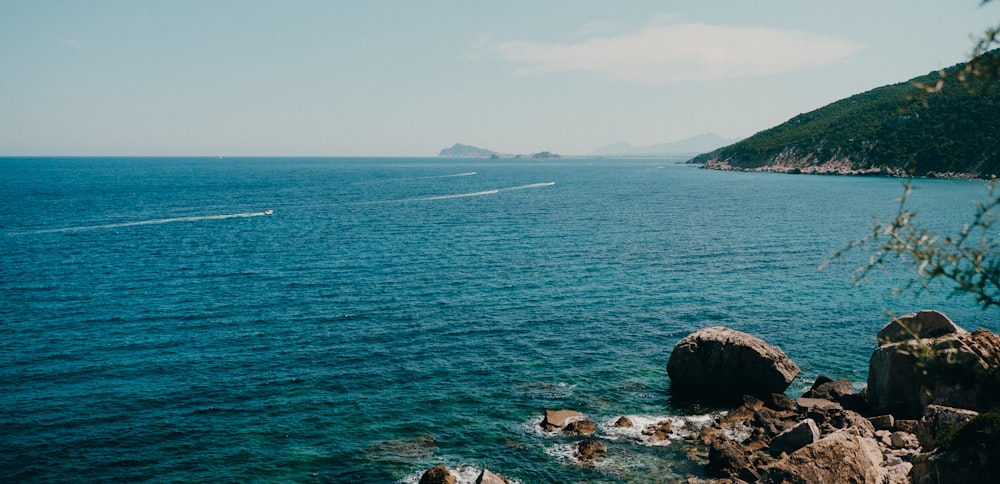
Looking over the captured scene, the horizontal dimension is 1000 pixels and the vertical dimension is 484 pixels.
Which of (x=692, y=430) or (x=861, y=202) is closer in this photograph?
(x=692, y=430)

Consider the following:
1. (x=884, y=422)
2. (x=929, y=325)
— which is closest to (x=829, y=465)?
(x=884, y=422)

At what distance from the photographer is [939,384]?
88.3 feet

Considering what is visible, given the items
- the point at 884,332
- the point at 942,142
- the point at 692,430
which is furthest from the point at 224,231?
the point at 942,142

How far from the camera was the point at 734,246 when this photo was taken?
88688mm

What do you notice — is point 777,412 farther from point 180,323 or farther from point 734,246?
point 734,246

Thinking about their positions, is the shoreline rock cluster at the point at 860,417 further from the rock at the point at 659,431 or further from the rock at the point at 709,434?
the rock at the point at 659,431

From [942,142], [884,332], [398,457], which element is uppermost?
[942,142]

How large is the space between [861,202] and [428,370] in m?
132

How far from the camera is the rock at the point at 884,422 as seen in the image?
3284 centimetres

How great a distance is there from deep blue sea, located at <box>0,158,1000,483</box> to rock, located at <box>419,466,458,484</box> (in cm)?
113

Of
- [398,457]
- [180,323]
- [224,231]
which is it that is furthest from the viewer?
[224,231]

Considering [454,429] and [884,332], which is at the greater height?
[884,332]

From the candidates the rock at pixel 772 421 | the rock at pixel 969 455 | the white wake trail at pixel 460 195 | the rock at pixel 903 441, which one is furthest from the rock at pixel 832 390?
the white wake trail at pixel 460 195

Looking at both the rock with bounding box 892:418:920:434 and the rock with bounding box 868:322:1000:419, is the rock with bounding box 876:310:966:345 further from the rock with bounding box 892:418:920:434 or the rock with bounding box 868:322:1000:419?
the rock with bounding box 892:418:920:434
